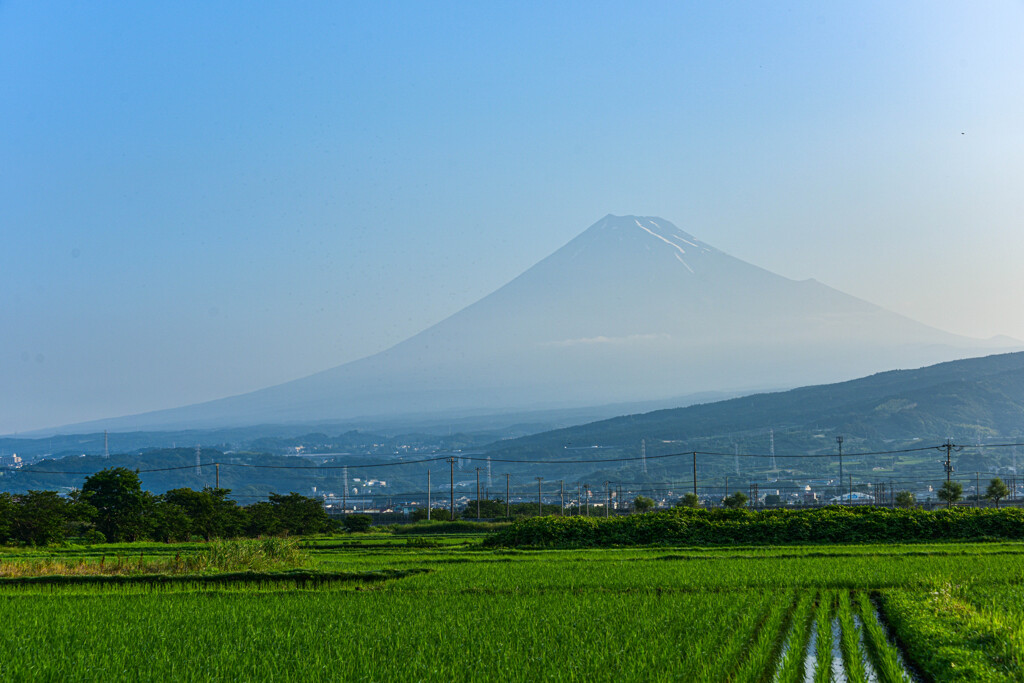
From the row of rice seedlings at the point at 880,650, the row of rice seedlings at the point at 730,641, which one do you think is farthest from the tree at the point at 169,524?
the row of rice seedlings at the point at 880,650

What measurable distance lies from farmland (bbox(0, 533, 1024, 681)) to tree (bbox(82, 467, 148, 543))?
1732cm

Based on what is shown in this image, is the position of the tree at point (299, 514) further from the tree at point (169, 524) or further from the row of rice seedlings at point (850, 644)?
the row of rice seedlings at point (850, 644)

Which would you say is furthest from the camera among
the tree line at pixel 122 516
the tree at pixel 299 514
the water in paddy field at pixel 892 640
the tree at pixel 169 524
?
the tree at pixel 299 514

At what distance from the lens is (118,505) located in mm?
41031

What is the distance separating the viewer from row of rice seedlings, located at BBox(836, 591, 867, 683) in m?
10.8

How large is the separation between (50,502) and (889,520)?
3210 centimetres

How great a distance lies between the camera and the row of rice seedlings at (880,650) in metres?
10.8

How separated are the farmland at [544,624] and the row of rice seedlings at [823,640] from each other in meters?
0.05

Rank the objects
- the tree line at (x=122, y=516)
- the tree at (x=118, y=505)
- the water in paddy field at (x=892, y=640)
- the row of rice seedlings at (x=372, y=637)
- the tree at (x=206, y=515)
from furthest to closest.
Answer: the tree at (x=206, y=515) < the tree at (x=118, y=505) < the tree line at (x=122, y=516) < the water in paddy field at (x=892, y=640) < the row of rice seedlings at (x=372, y=637)

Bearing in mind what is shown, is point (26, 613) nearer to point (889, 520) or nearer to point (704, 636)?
point (704, 636)

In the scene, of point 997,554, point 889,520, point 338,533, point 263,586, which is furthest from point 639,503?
point 263,586

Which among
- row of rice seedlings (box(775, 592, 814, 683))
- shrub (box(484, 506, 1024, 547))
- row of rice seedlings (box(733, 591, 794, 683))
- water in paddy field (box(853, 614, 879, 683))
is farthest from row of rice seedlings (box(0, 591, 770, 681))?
shrub (box(484, 506, 1024, 547))

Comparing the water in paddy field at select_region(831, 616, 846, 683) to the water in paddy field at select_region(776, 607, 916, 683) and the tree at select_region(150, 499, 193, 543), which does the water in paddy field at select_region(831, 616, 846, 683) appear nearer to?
the water in paddy field at select_region(776, 607, 916, 683)

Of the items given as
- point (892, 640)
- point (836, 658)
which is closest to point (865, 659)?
point (836, 658)
